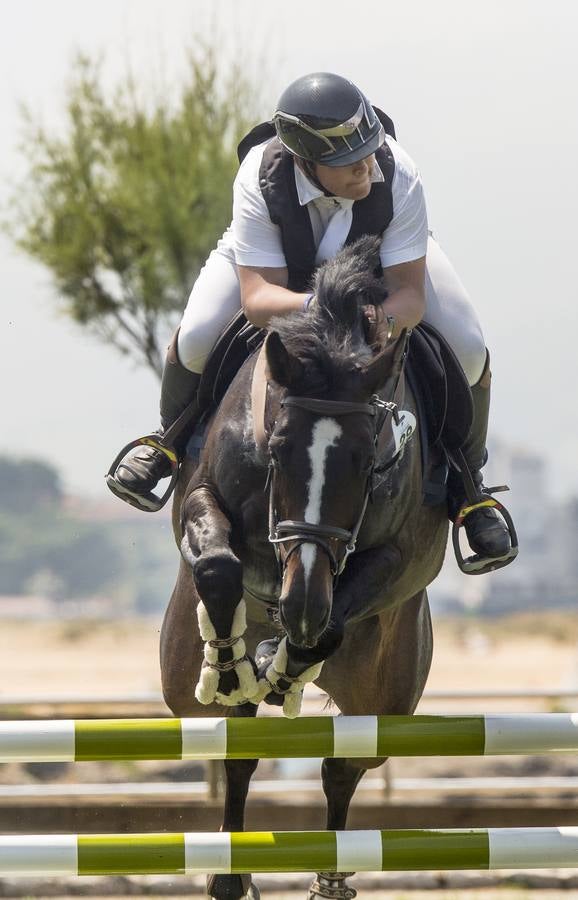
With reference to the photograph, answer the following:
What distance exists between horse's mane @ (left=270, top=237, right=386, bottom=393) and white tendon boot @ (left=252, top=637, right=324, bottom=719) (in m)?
0.76

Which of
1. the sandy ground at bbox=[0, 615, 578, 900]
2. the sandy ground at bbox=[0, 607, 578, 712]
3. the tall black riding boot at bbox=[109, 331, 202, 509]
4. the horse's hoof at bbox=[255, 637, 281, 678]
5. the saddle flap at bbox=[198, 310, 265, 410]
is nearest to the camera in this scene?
the horse's hoof at bbox=[255, 637, 281, 678]

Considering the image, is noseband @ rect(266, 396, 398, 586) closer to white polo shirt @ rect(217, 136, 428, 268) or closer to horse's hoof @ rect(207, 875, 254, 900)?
white polo shirt @ rect(217, 136, 428, 268)

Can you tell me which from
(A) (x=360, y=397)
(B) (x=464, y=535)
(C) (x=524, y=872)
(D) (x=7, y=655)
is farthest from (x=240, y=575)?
(D) (x=7, y=655)

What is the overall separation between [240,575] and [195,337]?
43.7 inches

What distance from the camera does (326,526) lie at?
12.5 feet

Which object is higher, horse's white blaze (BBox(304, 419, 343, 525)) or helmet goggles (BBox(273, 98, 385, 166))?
helmet goggles (BBox(273, 98, 385, 166))

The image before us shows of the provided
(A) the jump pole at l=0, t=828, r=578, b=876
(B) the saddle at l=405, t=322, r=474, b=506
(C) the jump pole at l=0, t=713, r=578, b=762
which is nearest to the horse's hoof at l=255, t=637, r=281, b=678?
(C) the jump pole at l=0, t=713, r=578, b=762

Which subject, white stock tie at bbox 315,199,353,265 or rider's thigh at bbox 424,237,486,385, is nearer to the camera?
white stock tie at bbox 315,199,353,265

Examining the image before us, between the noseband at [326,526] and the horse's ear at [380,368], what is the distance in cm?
4

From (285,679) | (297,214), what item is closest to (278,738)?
(285,679)

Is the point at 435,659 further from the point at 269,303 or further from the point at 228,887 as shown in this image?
the point at 269,303

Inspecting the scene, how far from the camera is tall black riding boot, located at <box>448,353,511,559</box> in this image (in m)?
4.90

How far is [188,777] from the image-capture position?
11.0 metres

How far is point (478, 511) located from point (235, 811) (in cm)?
132
